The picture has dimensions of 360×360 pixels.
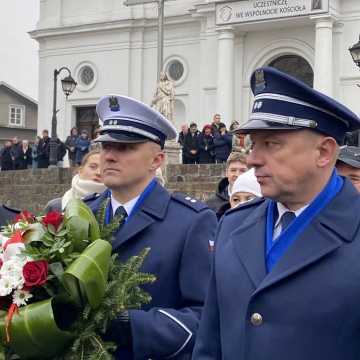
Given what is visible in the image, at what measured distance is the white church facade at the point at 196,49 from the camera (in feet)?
98.2

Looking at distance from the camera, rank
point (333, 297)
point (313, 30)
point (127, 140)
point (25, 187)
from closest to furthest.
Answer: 1. point (333, 297)
2. point (127, 140)
3. point (25, 187)
4. point (313, 30)

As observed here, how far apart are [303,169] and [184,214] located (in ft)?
3.67

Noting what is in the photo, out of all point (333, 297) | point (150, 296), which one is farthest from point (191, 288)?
point (333, 297)

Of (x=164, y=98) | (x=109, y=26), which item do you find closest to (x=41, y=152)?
(x=164, y=98)

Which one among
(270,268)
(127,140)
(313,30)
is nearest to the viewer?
(270,268)

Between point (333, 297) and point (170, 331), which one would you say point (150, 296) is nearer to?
point (170, 331)

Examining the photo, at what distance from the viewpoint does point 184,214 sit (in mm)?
3707

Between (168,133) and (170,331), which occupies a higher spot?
(168,133)

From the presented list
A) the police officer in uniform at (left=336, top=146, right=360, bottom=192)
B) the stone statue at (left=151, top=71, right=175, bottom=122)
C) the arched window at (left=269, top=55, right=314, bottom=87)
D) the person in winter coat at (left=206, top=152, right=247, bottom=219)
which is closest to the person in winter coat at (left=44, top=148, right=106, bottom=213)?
the person in winter coat at (left=206, top=152, right=247, bottom=219)

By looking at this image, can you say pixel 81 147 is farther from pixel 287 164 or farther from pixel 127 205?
pixel 287 164

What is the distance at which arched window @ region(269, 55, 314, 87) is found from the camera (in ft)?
105

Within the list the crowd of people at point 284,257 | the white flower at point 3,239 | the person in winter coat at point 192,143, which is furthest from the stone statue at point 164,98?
the crowd of people at point 284,257

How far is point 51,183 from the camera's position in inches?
1027

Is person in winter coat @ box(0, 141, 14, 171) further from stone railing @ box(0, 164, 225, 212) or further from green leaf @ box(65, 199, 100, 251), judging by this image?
green leaf @ box(65, 199, 100, 251)
